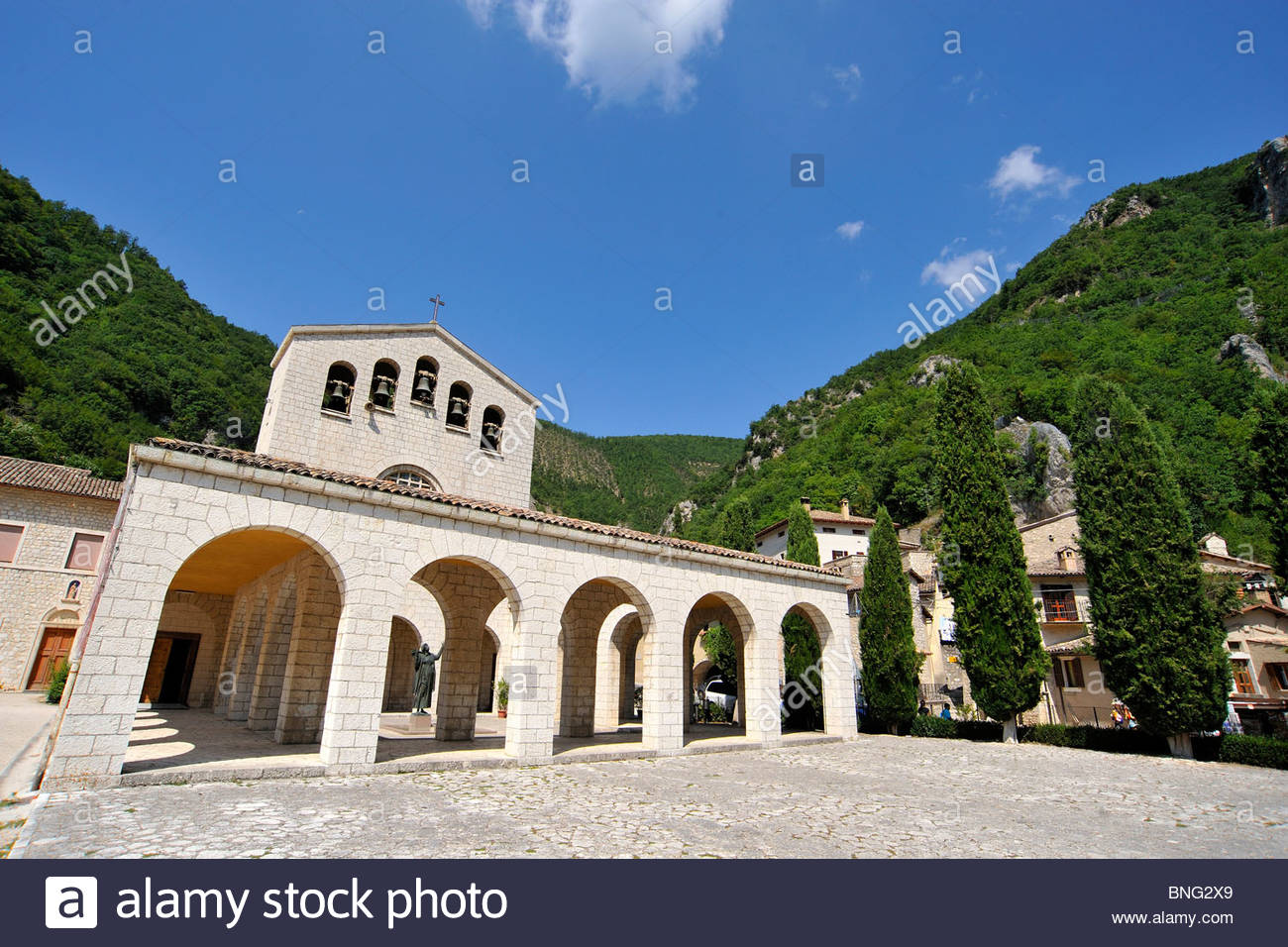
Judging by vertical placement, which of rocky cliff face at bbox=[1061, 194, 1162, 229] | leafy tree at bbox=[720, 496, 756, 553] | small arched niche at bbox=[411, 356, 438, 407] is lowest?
leafy tree at bbox=[720, 496, 756, 553]

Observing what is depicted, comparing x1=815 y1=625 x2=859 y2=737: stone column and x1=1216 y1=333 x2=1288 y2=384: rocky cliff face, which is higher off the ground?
x1=1216 y1=333 x2=1288 y2=384: rocky cliff face

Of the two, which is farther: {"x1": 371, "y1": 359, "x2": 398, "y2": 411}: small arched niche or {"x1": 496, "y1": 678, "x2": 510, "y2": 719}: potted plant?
{"x1": 496, "y1": 678, "x2": 510, "y2": 719}: potted plant

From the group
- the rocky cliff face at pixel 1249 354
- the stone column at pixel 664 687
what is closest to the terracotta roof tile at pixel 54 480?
the stone column at pixel 664 687

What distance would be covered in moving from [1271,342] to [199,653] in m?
72.1

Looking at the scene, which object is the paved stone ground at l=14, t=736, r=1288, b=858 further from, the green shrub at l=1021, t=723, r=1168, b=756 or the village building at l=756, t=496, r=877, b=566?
the village building at l=756, t=496, r=877, b=566

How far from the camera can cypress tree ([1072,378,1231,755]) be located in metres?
13.3

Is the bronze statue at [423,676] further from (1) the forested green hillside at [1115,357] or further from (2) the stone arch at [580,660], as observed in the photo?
(1) the forested green hillside at [1115,357]

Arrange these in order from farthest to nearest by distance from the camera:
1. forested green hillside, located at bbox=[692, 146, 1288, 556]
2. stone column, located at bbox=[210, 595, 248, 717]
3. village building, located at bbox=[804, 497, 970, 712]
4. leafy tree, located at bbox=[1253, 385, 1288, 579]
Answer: forested green hillside, located at bbox=[692, 146, 1288, 556], village building, located at bbox=[804, 497, 970, 712], stone column, located at bbox=[210, 595, 248, 717], leafy tree, located at bbox=[1253, 385, 1288, 579]

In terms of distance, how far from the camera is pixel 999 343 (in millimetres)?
61688

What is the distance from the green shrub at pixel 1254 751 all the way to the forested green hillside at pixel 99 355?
4421 cm

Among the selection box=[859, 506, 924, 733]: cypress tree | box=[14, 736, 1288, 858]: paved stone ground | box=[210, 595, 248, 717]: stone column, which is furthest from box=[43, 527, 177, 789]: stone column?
box=[859, 506, 924, 733]: cypress tree

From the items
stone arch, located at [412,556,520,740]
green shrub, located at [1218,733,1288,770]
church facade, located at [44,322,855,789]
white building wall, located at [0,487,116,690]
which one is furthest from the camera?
white building wall, located at [0,487,116,690]

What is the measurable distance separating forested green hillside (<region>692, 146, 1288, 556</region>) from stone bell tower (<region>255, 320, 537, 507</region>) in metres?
34.2

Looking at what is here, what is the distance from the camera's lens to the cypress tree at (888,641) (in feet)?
59.9
